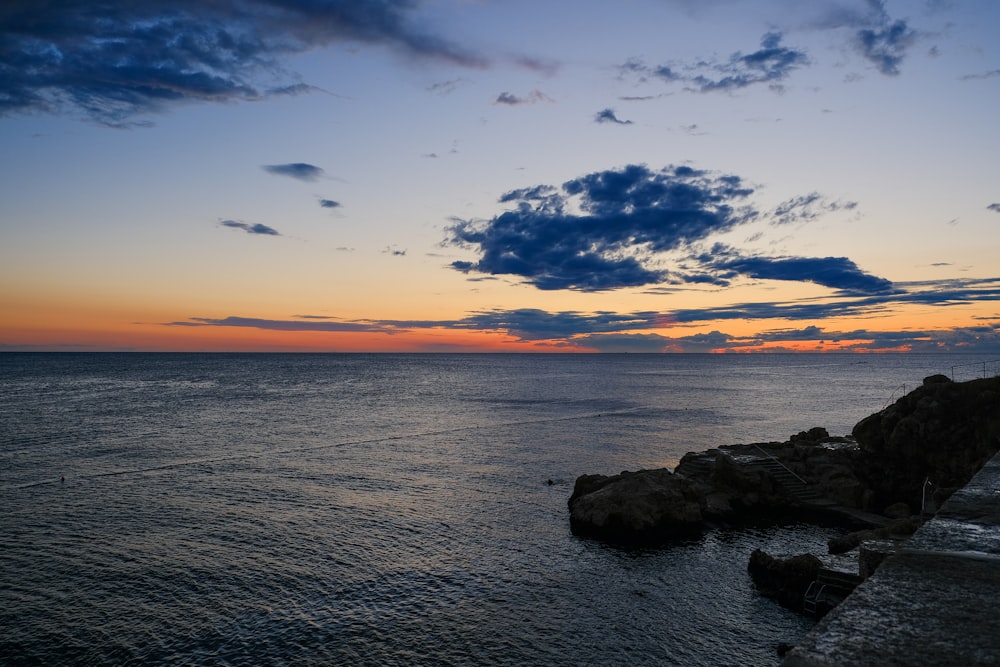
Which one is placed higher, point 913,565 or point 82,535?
point 913,565

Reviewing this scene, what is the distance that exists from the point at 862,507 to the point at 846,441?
15.4m

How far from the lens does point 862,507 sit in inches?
1801

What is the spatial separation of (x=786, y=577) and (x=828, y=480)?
2249 centimetres

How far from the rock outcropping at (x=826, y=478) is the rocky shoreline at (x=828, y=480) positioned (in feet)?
0.22

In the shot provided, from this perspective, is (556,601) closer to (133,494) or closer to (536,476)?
(536,476)

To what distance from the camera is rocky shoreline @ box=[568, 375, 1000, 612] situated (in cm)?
3988

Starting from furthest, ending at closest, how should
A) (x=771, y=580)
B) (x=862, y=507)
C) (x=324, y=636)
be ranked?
(x=862, y=507), (x=771, y=580), (x=324, y=636)

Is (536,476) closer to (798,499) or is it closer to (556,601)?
(798,499)

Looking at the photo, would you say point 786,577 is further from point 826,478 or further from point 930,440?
point 930,440

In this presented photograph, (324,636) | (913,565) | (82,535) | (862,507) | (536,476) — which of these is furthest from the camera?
(536,476)

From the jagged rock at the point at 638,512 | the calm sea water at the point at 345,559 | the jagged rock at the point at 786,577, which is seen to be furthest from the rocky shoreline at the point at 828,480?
the jagged rock at the point at 786,577

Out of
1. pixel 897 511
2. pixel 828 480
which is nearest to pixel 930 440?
pixel 897 511

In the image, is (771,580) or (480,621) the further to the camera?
(771,580)

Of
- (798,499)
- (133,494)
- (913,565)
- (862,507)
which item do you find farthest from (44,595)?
(862,507)
